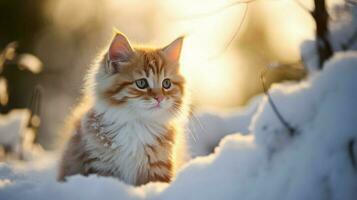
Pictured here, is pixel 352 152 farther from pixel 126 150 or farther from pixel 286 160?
pixel 126 150

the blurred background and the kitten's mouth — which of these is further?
the blurred background

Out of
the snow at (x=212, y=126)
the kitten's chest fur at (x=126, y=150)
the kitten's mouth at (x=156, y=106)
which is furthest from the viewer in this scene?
the snow at (x=212, y=126)

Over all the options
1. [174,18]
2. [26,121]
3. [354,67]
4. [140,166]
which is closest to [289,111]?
[354,67]

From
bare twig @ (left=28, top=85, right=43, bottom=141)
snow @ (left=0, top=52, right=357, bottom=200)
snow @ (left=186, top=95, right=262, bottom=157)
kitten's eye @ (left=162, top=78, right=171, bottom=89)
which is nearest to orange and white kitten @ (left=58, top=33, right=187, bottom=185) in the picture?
kitten's eye @ (left=162, top=78, right=171, bottom=89)

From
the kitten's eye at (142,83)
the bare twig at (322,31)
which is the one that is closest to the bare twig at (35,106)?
the kitten's eye at (142,83)

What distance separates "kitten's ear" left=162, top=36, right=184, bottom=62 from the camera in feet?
9.94

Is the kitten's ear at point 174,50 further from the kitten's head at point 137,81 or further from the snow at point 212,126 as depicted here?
the snow at point 212,126

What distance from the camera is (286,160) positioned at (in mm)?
1473

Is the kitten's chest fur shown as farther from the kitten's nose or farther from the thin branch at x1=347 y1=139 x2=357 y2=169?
the thin branch at x1=347 y1=139 x2=357 y2=169

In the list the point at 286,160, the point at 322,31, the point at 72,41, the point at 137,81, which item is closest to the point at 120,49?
the point at 137,81

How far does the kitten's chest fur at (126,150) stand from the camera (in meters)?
2.58

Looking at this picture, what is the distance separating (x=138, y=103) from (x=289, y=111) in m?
1.30

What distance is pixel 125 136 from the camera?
265cm

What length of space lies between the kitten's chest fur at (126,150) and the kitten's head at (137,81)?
0.36ft
